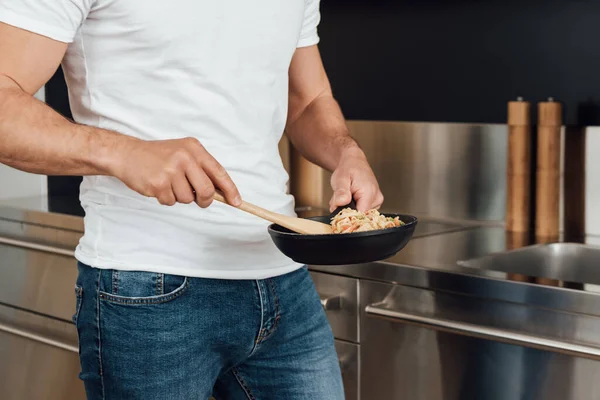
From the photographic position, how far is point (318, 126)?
1.51 meters

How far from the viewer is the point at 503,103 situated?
7.80 feet

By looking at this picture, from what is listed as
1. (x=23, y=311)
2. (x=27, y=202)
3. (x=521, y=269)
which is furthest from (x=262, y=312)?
(x=27, y=202)

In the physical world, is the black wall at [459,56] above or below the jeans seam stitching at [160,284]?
above

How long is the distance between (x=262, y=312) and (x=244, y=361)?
3.7 inches

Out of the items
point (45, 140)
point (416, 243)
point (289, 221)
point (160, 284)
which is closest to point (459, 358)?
point (416, 243)

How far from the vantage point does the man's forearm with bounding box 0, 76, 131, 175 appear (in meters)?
1.06

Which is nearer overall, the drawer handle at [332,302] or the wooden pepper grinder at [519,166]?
the drawer handle at [332,302]

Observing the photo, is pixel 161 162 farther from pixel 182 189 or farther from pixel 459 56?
pixel 459 56

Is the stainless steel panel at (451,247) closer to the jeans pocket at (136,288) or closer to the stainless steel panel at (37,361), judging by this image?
the jeans pocket at (136,288)

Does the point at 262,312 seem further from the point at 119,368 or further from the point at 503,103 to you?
the point at 503,103

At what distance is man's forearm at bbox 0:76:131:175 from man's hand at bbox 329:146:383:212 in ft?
1.26

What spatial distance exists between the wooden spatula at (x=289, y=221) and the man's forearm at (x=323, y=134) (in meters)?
0.18

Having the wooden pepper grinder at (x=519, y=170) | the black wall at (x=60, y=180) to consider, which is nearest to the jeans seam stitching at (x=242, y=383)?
the wooden pepper grinder at (x=519, y=170)

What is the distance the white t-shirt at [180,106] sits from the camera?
3.83ft
